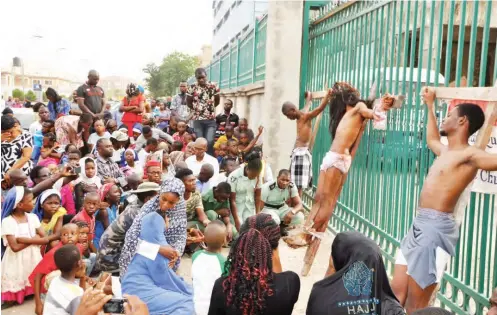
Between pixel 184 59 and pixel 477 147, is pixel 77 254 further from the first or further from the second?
pixel 184 59

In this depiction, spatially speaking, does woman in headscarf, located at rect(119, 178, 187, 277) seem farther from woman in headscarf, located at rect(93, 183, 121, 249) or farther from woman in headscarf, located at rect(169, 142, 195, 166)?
woman in headscarf, located at rect(169, 142, 195, 166)

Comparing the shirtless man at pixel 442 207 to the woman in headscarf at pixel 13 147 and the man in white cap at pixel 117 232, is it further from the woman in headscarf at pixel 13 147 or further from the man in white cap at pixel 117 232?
the woman in headscarf at pixel 13 147

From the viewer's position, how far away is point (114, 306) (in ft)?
7.96

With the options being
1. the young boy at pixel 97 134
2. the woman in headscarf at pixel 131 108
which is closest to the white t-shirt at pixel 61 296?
the young boy at pixel 97 134

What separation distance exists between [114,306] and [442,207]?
88.7 inches

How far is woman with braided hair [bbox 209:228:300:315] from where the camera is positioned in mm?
2949

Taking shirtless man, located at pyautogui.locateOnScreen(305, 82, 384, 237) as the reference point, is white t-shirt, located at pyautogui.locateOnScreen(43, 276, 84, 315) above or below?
below

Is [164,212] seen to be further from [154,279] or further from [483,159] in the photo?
[483,159]

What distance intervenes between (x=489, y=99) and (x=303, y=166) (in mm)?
4362

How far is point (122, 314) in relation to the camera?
2.56 metres

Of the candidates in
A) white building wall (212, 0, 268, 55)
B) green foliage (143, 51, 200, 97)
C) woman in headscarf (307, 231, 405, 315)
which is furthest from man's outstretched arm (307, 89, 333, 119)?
green foliage (143, 51, 200, 97)

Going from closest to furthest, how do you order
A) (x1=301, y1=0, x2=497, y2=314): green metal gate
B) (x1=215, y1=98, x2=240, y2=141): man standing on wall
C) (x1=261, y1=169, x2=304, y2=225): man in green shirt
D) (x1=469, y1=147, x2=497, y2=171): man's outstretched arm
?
(x1=469, y1=147, x2=497, y2=171): man's outstretched arm → (x1=301, y1=0, x2=497, y2=314): green metal gate → (x1=261, y1=169, x2=304, y2=225): man in green shirt → (x1=215, y1=98, x2=240, y2=141): man standing on wall


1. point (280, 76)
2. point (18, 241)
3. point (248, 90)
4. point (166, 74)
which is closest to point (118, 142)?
point (280, 76)

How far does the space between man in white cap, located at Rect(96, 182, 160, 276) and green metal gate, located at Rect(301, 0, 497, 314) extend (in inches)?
87.7
